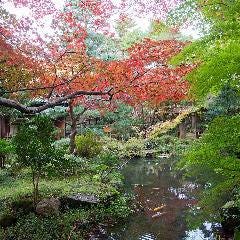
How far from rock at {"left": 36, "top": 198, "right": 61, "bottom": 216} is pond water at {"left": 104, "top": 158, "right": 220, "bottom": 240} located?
5.75ft

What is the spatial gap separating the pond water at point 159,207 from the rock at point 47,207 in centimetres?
175

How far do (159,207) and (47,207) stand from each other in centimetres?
418

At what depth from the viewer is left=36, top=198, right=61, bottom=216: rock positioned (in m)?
10.1

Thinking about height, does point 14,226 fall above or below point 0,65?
below

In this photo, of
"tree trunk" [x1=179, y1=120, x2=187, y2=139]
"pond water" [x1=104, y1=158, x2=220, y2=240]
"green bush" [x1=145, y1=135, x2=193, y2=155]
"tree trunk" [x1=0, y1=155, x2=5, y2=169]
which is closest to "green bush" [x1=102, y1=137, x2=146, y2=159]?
"green bush" [x1=145, y1=135, x2=193, y2=155]

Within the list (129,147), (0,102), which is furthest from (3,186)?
(129,147)

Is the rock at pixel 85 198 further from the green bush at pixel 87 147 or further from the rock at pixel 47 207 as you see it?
the green bush at pixel 87 147

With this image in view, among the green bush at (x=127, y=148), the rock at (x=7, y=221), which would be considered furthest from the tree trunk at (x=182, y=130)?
the rock at (x=7, y=221)

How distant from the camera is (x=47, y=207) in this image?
10.2 metres

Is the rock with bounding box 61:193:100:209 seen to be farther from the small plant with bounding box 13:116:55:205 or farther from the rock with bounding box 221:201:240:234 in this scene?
the rock with bounding box 221:201:240:234

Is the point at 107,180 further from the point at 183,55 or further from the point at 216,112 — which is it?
the point at 216,112

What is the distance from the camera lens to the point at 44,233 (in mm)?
8672

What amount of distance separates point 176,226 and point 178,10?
22.1 ft

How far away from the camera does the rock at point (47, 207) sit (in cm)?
1007
